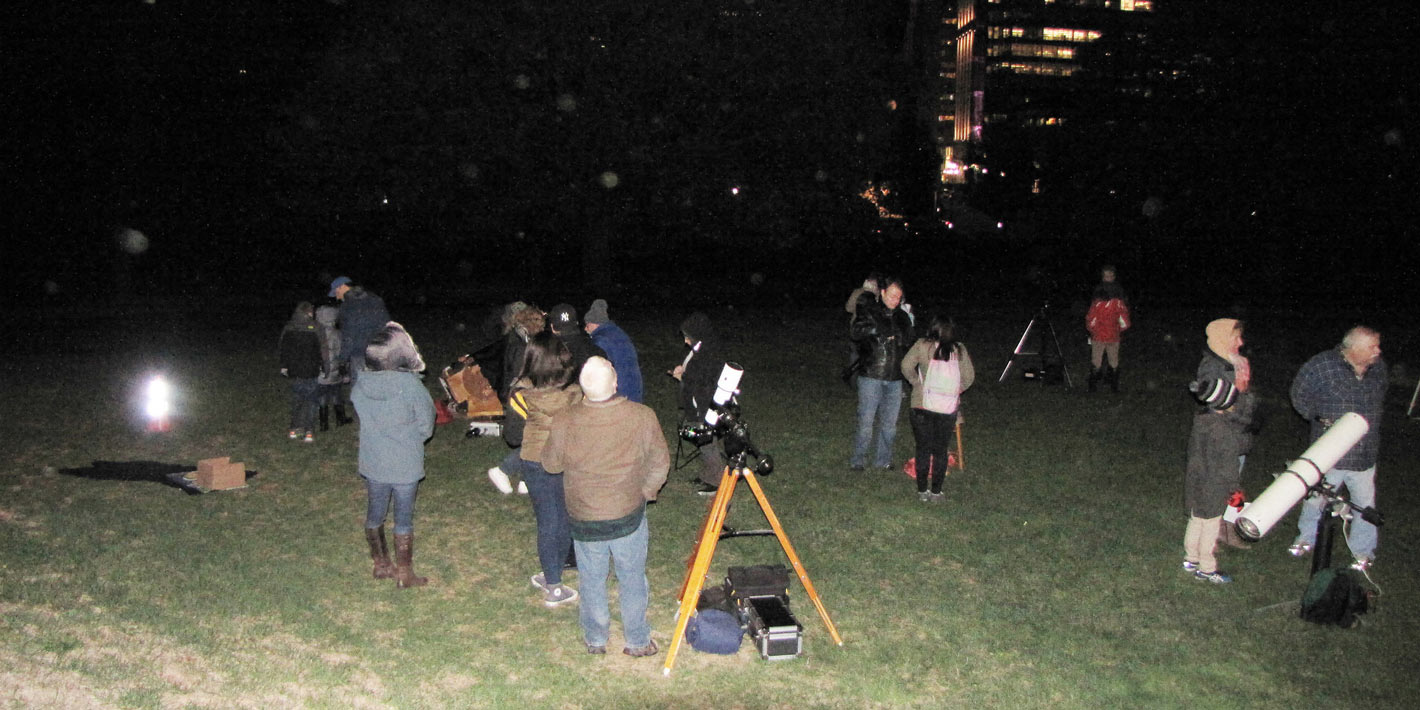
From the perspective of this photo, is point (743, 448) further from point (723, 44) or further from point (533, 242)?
point (533, 242)

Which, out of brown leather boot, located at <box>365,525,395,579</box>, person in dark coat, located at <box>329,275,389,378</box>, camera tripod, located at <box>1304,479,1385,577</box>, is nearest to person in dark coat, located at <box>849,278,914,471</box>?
camera tripod, located at <box>1304,479,1385,577</box>

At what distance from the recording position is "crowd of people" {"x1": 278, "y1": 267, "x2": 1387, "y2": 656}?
201 inches

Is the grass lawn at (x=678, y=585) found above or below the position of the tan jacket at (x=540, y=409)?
below

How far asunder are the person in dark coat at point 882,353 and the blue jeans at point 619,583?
424 centimetres

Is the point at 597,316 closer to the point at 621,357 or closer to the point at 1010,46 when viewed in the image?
the point at 621,357

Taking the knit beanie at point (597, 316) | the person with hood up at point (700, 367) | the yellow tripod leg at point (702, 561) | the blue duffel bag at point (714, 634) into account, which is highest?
the knit beanie at point (597, 316)

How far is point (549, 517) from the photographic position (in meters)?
6.11

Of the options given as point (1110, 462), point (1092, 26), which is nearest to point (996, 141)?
point (1110, 462)

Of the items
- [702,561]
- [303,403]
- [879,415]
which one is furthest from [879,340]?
[303,403]

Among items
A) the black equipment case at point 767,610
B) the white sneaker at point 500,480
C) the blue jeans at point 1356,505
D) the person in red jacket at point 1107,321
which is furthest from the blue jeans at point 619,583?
the person in red jacket at point 1107,321

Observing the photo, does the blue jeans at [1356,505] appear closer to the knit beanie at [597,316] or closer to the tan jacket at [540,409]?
the tan jacket at [540,409]

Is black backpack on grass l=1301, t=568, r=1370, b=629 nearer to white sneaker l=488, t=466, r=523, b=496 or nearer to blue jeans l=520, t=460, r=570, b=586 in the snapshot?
blue jeans l=520, t=460, r=570, b=586

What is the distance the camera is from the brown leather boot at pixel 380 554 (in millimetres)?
6527

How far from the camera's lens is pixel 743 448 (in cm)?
550
